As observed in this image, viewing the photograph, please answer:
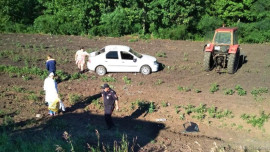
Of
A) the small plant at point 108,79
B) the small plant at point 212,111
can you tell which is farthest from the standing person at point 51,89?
the small plant at point 212,111

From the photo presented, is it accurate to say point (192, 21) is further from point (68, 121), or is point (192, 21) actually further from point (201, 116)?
point (68, 121)

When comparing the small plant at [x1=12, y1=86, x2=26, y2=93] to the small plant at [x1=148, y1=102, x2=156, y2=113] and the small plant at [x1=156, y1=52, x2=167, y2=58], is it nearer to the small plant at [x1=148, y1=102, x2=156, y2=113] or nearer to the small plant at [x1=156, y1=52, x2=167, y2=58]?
the small plant at [x1=148, y1=102, x2=156, y2=113]

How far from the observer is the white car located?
18.1m

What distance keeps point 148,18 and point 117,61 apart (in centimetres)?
1349

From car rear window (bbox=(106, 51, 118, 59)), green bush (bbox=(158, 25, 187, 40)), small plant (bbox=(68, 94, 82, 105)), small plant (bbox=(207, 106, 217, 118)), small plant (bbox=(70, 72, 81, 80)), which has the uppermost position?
green bush (bbox=(158, 25, 187, 40))

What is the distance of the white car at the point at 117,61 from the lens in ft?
59.3

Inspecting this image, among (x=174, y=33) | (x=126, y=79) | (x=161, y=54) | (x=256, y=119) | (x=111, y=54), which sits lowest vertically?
(x=256, y=119)

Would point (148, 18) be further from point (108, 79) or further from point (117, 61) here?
point (108, 79)

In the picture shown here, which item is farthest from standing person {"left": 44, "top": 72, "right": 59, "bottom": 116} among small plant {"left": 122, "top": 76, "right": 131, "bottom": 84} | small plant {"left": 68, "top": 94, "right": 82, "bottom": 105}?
small plant {"left": 122, "top": 76, "right": 131, "bottom": 84}

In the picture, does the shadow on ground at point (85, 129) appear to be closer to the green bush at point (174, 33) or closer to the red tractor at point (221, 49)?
the red tractor at point (221, 49)

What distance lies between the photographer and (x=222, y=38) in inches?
745

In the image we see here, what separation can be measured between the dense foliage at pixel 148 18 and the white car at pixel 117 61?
11537mm

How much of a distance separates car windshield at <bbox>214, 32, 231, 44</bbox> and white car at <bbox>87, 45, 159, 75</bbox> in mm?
3759

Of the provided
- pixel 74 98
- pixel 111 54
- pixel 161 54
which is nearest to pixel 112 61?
pixel 111 54
